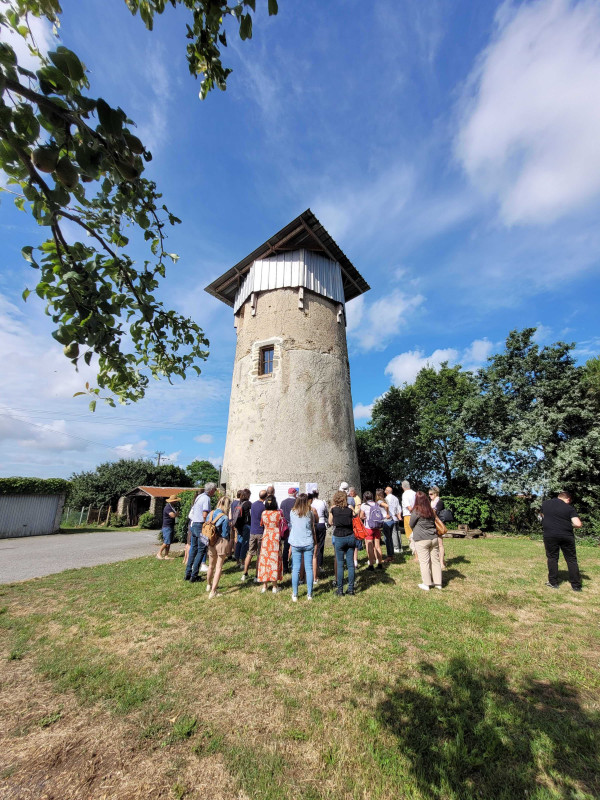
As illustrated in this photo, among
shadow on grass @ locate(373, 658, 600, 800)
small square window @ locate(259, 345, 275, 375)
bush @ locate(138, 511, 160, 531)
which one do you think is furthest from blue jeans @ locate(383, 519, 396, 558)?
bush @ locate(138, 511, 160, 531)

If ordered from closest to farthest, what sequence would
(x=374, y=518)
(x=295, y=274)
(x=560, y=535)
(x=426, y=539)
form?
1. (x=426, y=539)
2. (x=560, y=535)
3. (x=374, y=518)
4. (x=295, y=274)

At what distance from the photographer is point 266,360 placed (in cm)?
1366

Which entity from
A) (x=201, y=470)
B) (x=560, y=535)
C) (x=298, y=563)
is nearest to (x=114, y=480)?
(x=201, y=470)

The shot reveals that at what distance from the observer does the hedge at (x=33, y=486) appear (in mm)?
20625

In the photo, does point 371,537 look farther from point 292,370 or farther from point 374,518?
point 292,370

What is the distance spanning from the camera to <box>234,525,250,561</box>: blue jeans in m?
7.96

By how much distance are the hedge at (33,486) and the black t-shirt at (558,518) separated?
26.9 m

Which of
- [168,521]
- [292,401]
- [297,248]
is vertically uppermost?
[297,248]

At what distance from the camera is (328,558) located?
31.2 feet

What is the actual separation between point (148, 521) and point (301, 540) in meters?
25.8

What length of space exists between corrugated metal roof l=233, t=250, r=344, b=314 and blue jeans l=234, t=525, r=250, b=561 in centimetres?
996

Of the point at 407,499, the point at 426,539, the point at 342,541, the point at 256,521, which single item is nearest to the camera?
the point at 342,541

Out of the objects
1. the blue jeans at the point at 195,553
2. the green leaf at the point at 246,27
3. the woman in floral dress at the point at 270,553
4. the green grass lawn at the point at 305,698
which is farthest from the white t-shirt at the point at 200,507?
the green leaf at the point at 246,27

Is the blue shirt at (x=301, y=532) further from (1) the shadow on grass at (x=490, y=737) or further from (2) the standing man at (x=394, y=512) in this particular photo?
(2) the standing man at (x=394, y=512)
